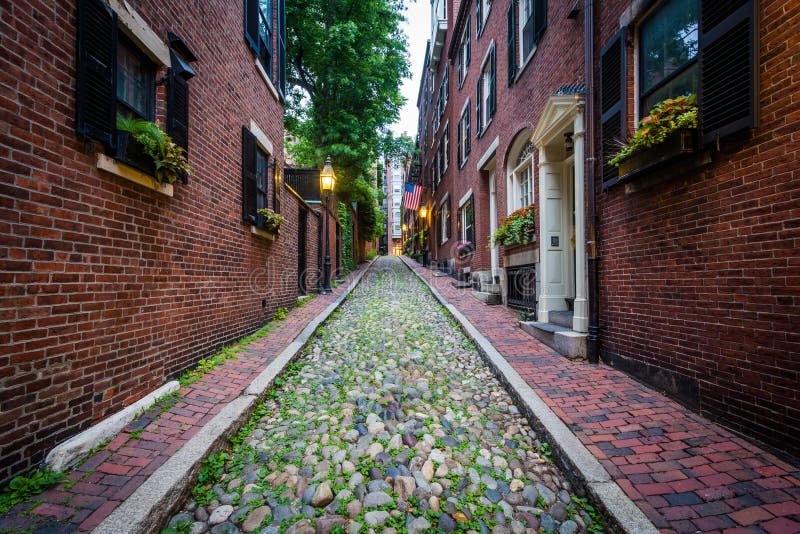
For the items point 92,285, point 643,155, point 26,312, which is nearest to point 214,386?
point 92,285

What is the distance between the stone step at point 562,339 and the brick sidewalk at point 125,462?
419cm

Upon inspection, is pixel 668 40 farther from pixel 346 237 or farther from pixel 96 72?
pixel 346 237

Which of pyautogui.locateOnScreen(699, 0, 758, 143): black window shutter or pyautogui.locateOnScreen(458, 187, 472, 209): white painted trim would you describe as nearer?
pyautogui.locateOnScreen(699, 0, 758, 143): black window shutter

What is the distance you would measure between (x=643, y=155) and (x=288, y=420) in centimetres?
461

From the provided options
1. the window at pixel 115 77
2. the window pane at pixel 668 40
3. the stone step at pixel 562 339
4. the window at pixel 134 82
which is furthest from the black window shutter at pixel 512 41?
the window at pixel 134 82

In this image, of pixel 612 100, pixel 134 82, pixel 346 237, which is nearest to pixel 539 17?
pixel 612 100

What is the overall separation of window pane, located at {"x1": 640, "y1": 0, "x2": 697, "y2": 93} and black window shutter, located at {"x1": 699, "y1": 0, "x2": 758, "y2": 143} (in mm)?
373

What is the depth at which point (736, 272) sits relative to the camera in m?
2.93

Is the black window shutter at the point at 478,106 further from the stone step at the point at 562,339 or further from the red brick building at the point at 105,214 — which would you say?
the red brick building at the point at 105,214

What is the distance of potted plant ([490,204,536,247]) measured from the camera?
7.36 m

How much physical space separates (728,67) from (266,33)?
820cm

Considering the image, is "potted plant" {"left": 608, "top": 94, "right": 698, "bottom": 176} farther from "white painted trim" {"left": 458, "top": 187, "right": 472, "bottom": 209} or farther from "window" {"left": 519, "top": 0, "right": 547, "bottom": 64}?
"white painted trim" {"left": 458, "top": 187, "right": 472, "bottom": 209}

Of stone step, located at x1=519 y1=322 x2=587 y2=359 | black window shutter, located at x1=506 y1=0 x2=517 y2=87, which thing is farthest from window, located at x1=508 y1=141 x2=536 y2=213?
stone step, located at x1=519 y1=322 x2=587 y2=359

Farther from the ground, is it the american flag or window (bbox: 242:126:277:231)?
the american flag
